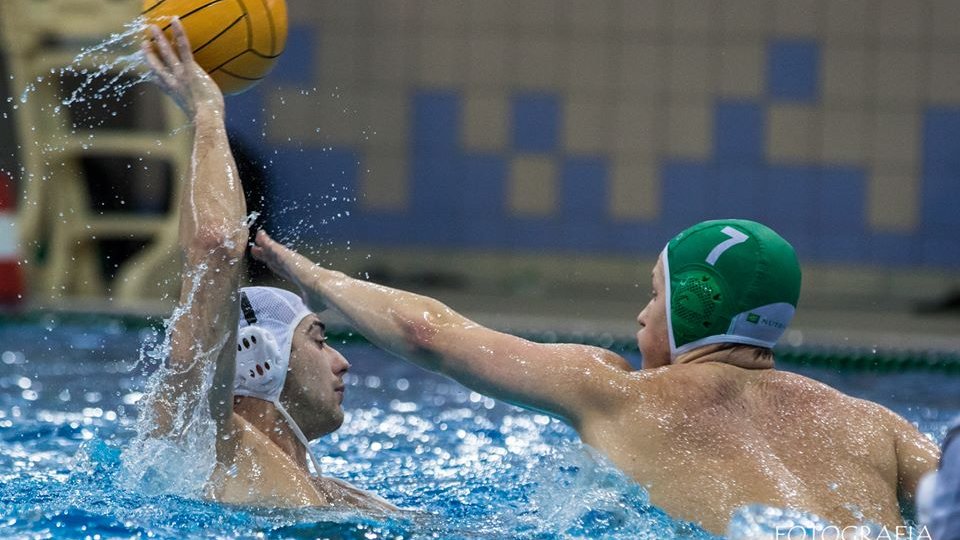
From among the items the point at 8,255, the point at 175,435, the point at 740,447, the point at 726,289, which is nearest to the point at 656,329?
the point at 726,289

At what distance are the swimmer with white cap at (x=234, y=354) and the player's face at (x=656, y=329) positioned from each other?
71 centimetres

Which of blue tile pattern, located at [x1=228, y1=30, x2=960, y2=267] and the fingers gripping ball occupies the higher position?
the fingers gripping ball

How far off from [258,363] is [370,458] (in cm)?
155

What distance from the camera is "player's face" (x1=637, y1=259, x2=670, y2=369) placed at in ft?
7.58

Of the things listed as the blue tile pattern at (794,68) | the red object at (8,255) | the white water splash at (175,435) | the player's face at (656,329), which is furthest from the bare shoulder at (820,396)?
the blue tile pattern at (794,68)

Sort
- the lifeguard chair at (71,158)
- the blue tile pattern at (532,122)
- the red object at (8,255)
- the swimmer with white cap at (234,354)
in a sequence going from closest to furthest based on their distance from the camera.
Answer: the swimmer with white cap at (234,354) < the red object at (8,255) < the lifeguard chair at (71,158) < the blue tile pattern at (532,122)

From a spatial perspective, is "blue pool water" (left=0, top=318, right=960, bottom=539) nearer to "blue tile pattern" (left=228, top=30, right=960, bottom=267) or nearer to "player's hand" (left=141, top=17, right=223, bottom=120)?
"player's hand" (left=141, top=17, right=223, bottom=120)

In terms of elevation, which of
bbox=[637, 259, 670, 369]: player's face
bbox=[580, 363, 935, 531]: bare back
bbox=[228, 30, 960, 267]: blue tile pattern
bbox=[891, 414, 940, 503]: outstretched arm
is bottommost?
bbox=[228, 30, 960, 267]: blue tile pattern

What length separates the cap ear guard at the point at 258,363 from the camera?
2.51 m

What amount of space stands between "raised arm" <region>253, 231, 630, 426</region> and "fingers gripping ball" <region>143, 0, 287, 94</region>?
0.53m

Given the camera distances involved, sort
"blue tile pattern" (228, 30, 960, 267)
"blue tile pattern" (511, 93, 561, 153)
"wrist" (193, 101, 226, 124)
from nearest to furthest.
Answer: "wrist" (193, 101, 226, 124) → "blue tile pattern" (228, 30, 960, 267) → "blue tile pattern" (511, 93, 561, 153)

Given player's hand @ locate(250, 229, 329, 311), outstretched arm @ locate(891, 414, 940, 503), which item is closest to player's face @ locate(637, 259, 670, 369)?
outstretched arm @ locate(891, 414, 940, 503)

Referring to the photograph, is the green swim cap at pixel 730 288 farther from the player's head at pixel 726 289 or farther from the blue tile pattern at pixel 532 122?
the blue tile pattern at pixel 532 122

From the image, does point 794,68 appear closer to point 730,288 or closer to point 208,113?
point 730,288
